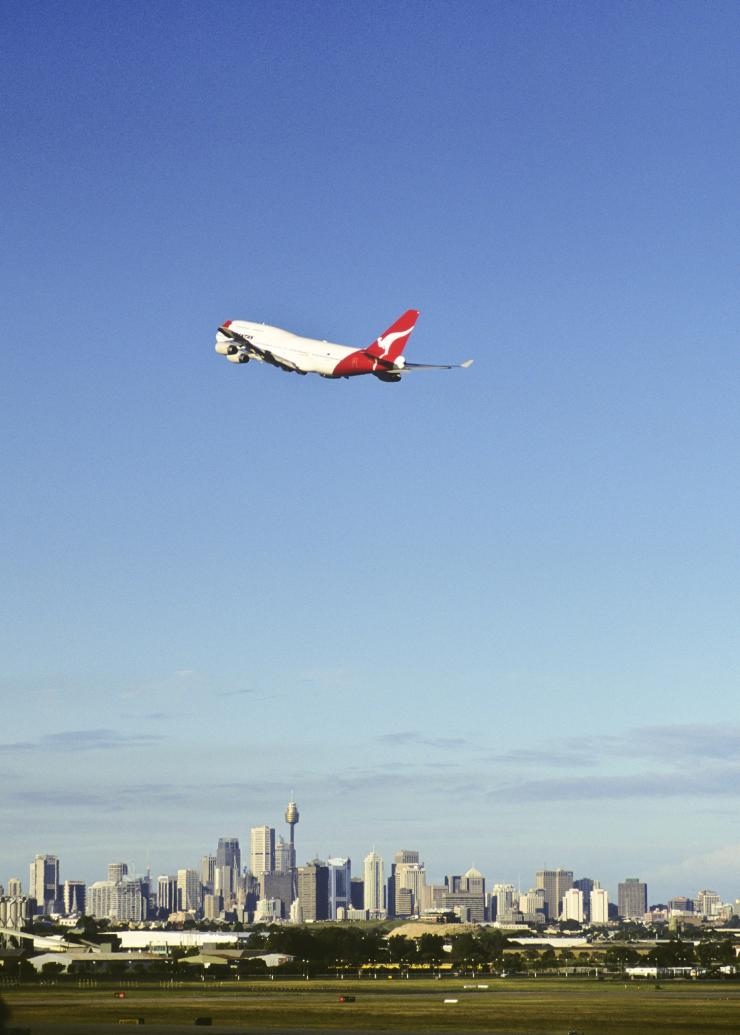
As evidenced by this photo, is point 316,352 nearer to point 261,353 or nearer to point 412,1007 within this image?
point 261,353

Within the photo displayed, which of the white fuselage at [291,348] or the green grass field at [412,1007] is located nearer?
the green grass field at [412,1007]

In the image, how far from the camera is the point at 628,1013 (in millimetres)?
129750

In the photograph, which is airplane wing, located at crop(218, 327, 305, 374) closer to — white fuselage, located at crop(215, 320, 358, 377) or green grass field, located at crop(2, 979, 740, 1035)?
white fuselage, located at crop(215, 320, 358, 377)

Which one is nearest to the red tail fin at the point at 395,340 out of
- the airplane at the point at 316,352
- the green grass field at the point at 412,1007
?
the airplane at the point at 316,352

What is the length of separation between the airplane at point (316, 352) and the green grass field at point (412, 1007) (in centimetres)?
5003

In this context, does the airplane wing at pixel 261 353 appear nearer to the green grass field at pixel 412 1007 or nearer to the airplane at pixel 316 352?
the airplane at pixel 316 352

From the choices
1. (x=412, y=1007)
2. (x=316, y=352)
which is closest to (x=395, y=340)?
(x=316, y=352)

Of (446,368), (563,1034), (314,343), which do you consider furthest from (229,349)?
(563,1034)

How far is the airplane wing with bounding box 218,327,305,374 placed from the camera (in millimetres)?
139625

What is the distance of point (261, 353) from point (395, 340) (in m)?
13.8

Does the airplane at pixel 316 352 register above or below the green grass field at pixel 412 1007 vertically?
above

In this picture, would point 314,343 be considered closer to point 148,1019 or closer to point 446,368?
point 446,368

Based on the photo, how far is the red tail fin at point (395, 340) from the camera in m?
136

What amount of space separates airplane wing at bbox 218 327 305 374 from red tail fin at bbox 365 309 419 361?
7073 mm
